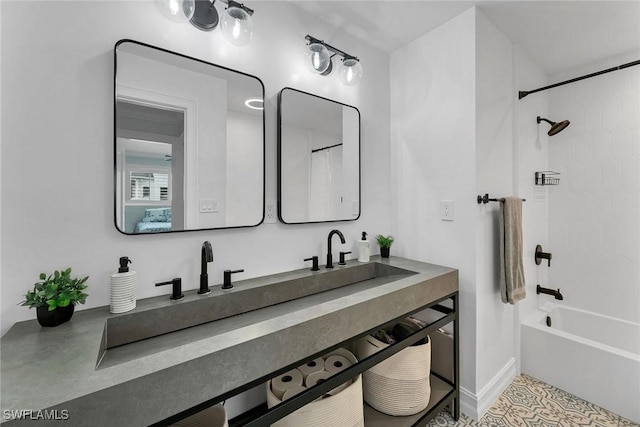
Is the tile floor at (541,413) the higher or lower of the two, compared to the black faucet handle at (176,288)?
lower

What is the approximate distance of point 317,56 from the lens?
161 centimetres

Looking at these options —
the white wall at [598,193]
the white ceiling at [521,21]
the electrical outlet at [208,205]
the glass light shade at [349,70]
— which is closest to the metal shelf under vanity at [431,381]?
the electrical outlet at [208,205]

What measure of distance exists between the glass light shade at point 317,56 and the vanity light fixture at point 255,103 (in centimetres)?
43

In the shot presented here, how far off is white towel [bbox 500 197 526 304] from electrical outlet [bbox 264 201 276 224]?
1.44 m

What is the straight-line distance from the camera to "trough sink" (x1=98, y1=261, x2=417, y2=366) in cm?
102

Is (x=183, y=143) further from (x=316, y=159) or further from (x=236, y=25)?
(x=316, y=159)

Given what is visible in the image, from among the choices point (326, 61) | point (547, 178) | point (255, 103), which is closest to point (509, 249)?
point (547, 178)

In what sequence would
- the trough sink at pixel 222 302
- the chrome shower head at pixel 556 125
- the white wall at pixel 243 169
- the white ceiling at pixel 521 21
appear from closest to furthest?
1. the trough sink at pixel 222 302
2. the white wall at pixel 243 169
3. the white ceiling at pixel 521 21
4. the chrome shower head at pixel 556 125

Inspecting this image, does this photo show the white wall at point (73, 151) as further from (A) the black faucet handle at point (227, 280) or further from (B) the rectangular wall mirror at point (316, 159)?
(B) the rectangular wall mirror at point (316, 159)

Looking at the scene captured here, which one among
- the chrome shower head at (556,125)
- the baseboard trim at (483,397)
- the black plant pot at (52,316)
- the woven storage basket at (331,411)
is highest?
the chrome shower head at (556,125)

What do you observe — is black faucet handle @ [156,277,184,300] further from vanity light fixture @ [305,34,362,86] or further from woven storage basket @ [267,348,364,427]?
vanity light fixture @ [305,34,362,86]

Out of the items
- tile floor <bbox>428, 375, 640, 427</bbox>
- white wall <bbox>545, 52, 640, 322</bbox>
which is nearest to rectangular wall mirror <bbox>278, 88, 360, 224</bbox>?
tile floor <bbox>428, 375, 640, 427</bbox>

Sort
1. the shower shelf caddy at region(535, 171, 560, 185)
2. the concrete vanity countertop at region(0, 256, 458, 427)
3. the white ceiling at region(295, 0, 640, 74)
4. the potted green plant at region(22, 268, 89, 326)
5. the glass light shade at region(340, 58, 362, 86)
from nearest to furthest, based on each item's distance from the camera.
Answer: the concrete vanity countertop at region(0, 256, 458, 427) → the potted green plant at region(22, 268, 89, 326) → the white ceiling at region(295, 0, 640, 74) → the glass light shade at region(340, 58, 362, 86) → the shower shelf caddy at region(535, 171, 560, 185)

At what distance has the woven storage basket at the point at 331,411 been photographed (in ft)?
3.62
